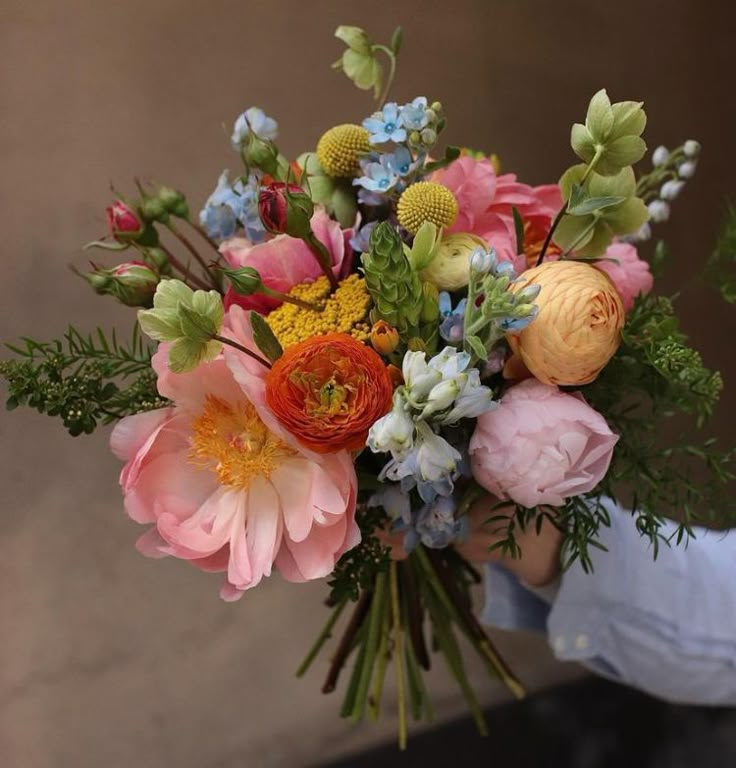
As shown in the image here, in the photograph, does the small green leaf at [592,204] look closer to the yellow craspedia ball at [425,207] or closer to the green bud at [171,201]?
the yellow craspedia ball at [425,207]

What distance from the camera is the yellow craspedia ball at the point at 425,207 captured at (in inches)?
20.2

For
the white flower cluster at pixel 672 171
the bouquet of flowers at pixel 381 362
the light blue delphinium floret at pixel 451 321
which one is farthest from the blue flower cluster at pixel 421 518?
the white flower cluster at pixel 672 171

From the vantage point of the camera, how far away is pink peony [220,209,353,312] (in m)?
0.54

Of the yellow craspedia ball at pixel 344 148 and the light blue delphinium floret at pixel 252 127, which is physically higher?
the light blue delphinium floret at pixel 252 127

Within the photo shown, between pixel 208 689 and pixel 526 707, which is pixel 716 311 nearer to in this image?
pixel 526 707

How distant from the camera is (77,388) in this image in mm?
553

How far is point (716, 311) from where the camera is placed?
1393 mm

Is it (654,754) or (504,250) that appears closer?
(504,250)

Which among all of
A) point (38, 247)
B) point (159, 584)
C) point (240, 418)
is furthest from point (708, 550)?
point (38, 247)

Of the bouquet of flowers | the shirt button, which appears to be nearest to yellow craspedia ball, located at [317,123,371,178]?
→ the bouquet of flowers

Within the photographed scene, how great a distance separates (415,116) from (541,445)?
23cm

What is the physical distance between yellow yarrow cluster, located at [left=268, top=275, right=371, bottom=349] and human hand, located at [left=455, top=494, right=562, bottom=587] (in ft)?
0.67

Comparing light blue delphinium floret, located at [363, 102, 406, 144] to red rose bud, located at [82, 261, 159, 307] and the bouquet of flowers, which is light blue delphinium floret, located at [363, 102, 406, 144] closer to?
the bouquet of flowers

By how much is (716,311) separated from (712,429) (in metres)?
0.23
